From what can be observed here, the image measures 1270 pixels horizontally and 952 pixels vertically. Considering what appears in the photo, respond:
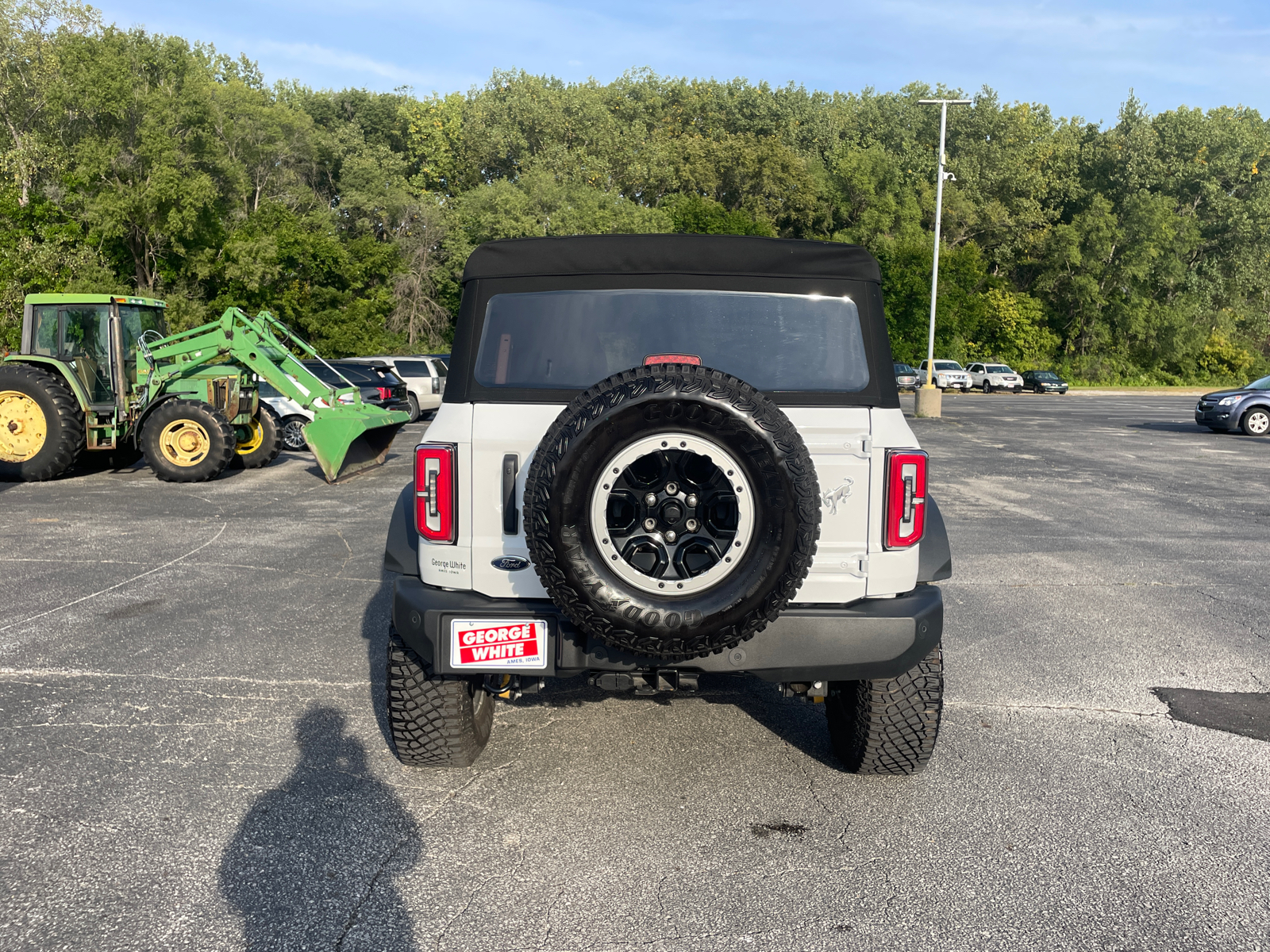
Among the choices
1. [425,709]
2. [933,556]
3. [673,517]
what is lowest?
[425,709]

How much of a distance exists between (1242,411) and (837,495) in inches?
902

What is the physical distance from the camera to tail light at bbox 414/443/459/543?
380 centimetres

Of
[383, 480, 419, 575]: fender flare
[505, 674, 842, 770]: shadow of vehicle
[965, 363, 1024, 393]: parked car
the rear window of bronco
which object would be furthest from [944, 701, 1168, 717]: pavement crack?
[965, 363, 1024, 393]: parked car

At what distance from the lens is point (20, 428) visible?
13398 millimetres

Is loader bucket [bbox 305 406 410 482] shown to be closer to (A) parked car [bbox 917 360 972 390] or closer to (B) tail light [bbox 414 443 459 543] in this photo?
(B) tail light [bbox 414 443 459 543]

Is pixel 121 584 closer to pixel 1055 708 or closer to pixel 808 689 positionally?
pixel 808 689

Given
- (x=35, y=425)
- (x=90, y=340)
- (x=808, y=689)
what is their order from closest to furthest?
(x=808, y=689) < (x=35, y=425) < (x=90, y=340)

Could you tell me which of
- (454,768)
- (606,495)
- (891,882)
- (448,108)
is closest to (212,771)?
(454,768)

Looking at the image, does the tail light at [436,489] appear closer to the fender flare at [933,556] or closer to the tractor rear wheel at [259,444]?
Result: the fender flare at [933,556]

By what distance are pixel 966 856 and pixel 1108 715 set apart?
6.45 feet

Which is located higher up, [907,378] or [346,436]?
[907,378]

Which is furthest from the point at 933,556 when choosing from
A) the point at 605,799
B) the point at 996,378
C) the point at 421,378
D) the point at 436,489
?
the point at 996,378

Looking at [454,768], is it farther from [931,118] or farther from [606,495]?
[931,118]

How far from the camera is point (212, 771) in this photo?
14.1ft
